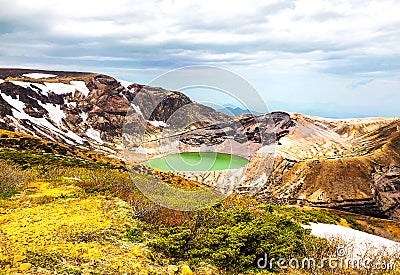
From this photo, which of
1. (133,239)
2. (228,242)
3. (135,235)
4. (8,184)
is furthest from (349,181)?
(133,239)

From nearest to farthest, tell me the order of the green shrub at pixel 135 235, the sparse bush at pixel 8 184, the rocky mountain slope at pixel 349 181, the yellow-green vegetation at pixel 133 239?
the yellow-green vegetation at pixel 133 239 → the green shrub at pixel 135 235 → the sparse bush at pixel 8 184 → the rocky mountain slope at pixel 349 181

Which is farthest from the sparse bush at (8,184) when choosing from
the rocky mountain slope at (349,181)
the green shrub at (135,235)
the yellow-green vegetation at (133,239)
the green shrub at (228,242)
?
the rocky mountain slope at (349,181)

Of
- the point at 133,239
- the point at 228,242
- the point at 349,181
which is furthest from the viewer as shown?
the point at 349,181

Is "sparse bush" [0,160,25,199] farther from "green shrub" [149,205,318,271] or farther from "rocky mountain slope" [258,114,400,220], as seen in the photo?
"rocky mountain slope" [258,114,400,220]

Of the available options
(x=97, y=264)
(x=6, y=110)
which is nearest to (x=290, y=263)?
(x=97, y=264)

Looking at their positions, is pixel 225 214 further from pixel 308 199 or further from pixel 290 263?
pixel 308 199

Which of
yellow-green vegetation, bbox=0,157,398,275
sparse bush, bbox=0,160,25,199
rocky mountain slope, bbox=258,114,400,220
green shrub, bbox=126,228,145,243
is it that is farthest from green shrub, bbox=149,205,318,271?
rocky mountain slope, bbox=258,114,400,220

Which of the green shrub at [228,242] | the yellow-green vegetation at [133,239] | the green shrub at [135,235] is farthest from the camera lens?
the green shrub at [135,235]

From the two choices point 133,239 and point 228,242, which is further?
point 133,239

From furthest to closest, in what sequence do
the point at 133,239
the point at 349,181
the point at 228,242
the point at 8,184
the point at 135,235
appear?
1. the point at 349,181
2. the point at 8,184
3. the point at 135,235
4. the point at 133,239
5. the point at 228,242

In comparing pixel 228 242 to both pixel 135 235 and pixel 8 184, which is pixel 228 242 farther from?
pixel 8 184

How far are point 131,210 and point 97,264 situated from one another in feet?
25.8

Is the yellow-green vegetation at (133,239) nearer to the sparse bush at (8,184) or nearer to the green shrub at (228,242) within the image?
the green shrub at (228,242)

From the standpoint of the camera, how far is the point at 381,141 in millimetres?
169250
